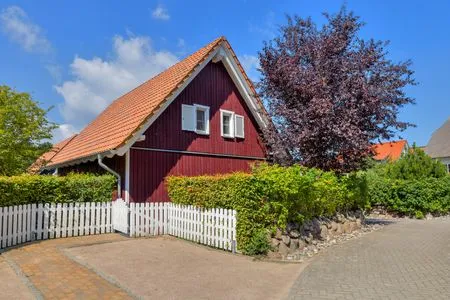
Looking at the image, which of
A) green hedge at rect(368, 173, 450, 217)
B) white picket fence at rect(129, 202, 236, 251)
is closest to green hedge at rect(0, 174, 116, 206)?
white picket fence at rect(129, 202, 236, 251)

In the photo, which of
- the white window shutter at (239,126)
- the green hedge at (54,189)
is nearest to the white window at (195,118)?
the white window shutter at (239,126)

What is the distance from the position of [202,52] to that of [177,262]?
33.2 feet

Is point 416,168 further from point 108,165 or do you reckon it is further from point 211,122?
point 108,165

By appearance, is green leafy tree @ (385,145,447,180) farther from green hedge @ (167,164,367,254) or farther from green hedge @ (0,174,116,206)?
green hedge @ (0,174,116,206)

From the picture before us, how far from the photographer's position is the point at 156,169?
1380 centimetres

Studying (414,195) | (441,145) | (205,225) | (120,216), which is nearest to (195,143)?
(120,216)

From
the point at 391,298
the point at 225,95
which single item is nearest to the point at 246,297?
the point at 391,298

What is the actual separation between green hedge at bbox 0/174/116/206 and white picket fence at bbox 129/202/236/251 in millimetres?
1421

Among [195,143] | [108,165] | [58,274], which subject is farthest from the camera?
[195,143]

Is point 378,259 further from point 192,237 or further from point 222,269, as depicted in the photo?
point 192,237

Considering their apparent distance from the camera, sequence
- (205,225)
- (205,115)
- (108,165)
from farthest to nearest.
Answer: (205,115)
(108,165)
(205,225)

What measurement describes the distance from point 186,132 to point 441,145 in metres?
37.3

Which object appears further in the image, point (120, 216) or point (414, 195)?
point (414, 195)

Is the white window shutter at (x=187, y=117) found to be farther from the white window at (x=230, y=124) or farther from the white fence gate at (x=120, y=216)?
the white fence gate at (x=120, y=216)
